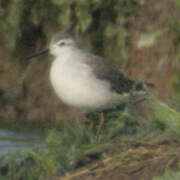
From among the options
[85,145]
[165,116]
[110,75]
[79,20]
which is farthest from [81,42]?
[165,116]

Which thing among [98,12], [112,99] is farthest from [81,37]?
[112,99]

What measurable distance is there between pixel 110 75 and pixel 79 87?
0.70 m

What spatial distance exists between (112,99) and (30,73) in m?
4.00

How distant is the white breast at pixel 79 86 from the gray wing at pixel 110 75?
110mm

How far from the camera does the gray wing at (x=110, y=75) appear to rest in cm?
514

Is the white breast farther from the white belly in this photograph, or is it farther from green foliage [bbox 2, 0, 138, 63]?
green foliage [bbox 2, 0, 138, 63]

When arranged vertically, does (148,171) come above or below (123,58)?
below

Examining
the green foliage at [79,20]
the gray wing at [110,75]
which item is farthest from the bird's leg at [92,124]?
the green foliage at [79,20]

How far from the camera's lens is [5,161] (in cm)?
391

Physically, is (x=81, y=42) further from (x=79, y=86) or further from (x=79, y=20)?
(x=79, y=86)

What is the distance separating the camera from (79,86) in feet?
15.5

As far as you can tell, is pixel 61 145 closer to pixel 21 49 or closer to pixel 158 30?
pixel 158 30

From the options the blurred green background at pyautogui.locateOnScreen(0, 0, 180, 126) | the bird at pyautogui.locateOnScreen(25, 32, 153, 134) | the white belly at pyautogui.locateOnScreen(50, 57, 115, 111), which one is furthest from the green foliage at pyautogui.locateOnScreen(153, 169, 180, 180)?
the blurred green background at pyautogui.locateOnScreen(0, 0, 180, 126)

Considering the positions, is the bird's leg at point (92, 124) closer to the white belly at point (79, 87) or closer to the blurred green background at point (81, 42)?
the white belly at point (79, 87)
